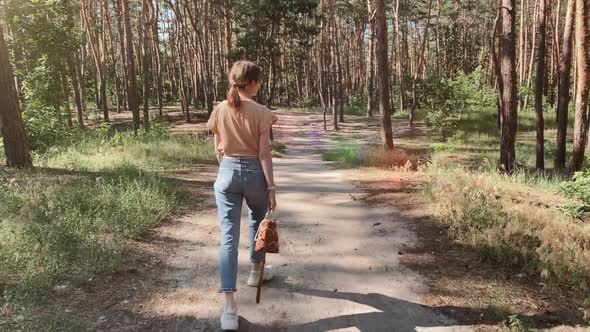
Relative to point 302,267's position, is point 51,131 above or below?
above

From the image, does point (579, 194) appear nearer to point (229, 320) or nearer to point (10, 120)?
point (229, 320)

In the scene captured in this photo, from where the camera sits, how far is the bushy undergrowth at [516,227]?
465 centimetres

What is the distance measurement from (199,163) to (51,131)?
18.7ft

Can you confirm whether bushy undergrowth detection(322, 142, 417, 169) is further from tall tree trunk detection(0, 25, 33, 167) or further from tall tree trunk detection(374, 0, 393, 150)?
tall tree trunk detection(0, 25, 33, 167)

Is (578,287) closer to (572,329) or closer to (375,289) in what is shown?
(572,329)

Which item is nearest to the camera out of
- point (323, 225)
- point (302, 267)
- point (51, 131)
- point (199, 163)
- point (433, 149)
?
point (302, 267)

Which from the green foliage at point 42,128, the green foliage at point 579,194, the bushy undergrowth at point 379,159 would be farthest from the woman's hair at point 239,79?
the green foliage at point 42,128

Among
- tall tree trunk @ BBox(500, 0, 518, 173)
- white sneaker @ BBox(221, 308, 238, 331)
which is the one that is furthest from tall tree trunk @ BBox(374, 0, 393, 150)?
white sneaker @ BBox(221, 308, 238, 331)

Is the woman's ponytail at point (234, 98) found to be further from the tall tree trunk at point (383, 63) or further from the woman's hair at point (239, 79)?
the tall tree trunk at point (383, 63)

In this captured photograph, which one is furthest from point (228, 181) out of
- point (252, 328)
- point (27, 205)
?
point (27, 205)

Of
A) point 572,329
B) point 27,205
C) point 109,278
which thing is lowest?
point 572,329

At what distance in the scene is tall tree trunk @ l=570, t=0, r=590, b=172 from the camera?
1057 cm

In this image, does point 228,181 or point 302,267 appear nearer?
point 228,181

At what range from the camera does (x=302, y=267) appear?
5.05 meters
